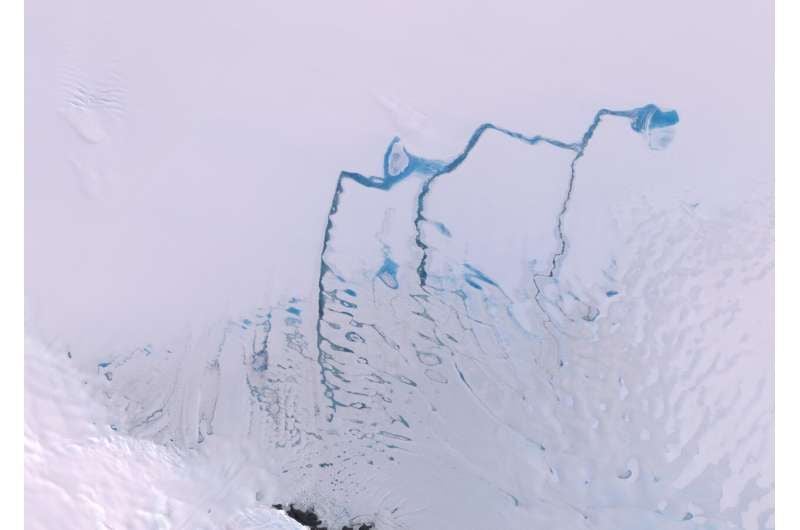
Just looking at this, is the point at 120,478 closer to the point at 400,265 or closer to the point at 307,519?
the point at 307,519

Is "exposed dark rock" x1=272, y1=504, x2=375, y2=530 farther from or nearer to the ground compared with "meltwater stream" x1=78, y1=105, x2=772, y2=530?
nearer to the ground

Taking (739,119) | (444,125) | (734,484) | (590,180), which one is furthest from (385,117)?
(734,484)

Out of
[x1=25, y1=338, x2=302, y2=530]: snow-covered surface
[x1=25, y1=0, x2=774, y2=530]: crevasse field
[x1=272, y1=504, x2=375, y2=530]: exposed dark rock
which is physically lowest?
[x1=272, y1=504, x2=375, y2=530]: exposed dark rock

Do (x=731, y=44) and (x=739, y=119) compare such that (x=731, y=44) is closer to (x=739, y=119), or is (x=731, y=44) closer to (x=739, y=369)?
(x=739, y=119)

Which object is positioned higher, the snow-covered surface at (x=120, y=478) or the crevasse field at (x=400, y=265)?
the crevasse field at (x=400, y=265)

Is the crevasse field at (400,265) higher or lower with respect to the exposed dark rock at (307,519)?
higher

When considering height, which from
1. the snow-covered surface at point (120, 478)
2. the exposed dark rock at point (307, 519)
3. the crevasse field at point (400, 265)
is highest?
the crevasse field at point (400, 265)
